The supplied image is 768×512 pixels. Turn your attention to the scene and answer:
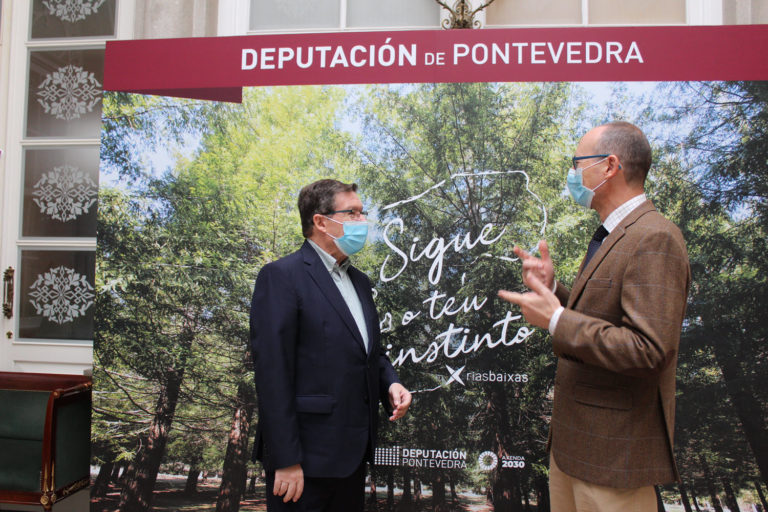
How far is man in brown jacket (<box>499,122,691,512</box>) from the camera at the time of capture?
4.65 feet

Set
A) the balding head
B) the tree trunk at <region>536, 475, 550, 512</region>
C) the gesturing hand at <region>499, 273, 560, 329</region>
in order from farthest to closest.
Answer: the tree trunk at <region>536, 475, 550, 512</region> < the balding head < the gesturing hand at <region>499, 273, 560, 329</region>

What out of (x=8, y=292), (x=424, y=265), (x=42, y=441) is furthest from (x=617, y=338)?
(x=8, y=292)

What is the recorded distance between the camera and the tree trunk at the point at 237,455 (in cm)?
270

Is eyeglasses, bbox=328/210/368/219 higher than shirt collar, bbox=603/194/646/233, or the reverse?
eyeglasses, bbox=328/210/368/219

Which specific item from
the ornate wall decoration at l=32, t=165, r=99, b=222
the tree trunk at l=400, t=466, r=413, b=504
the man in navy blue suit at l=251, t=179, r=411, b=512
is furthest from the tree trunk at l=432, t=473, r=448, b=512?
the ornate wall decoration at l=32, t=165, r=99, b=222

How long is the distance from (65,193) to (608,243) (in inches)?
137

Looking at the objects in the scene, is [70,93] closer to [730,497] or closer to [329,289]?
[329,289]

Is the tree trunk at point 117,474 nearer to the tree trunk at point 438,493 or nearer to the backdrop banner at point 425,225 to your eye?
the backdrop banner at point 425,225

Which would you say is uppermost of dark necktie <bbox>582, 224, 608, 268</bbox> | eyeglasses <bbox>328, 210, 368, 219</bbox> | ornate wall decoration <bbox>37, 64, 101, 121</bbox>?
ornate wall decoration <bbox>37, 64, 101, 121</bbox>

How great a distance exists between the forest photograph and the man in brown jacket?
84 centimetres

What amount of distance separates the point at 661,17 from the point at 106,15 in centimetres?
373

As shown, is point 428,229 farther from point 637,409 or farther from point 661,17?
point 661,17

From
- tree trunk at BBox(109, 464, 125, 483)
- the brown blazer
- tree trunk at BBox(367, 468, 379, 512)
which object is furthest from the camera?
tree trunk at BBox(109, 464, 125, 483)

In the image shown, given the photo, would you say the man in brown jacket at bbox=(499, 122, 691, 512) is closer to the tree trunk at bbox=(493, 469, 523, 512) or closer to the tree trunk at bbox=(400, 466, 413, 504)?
the tree trunk at bbox=(493, 469, 523, 512)
